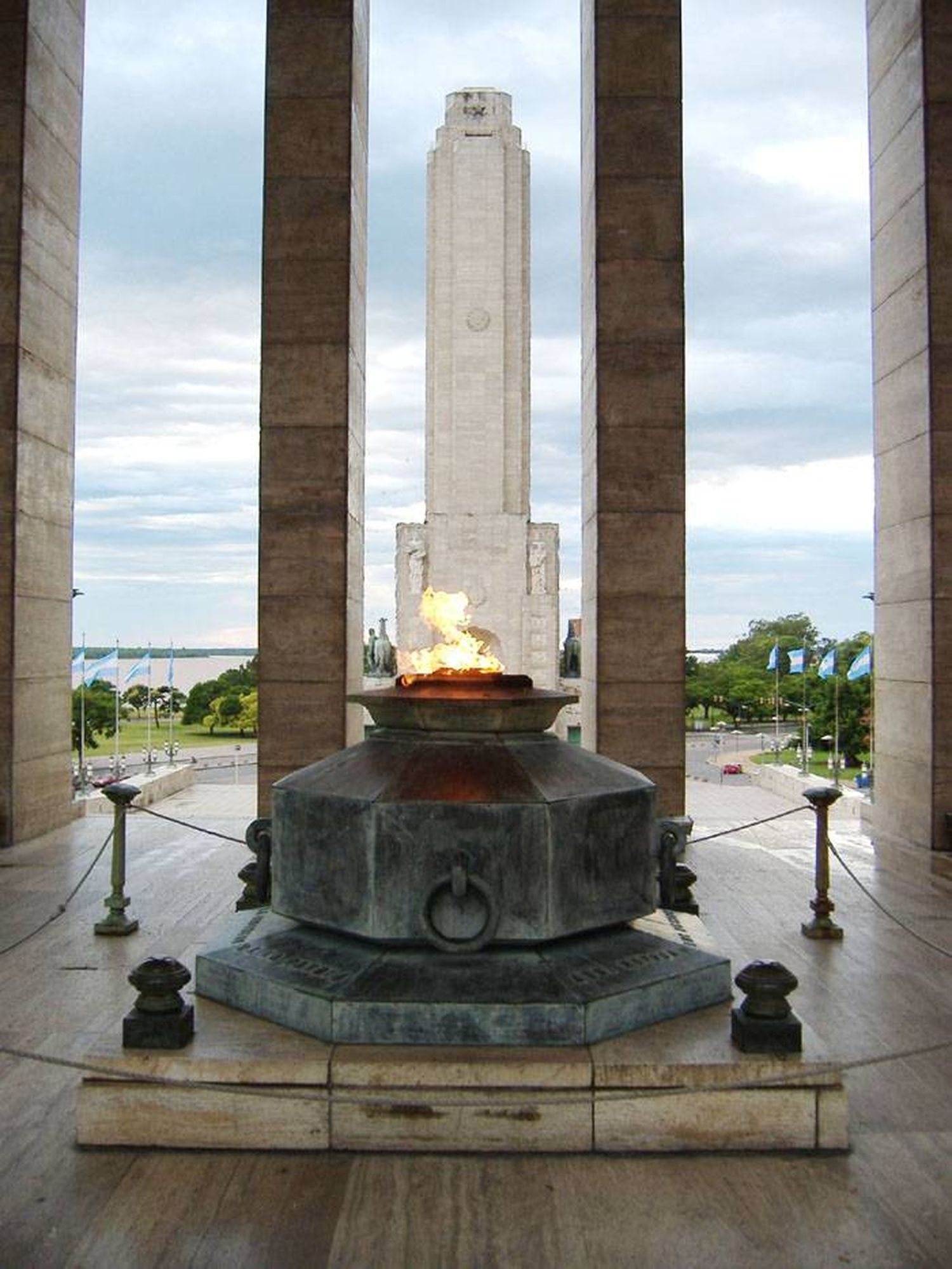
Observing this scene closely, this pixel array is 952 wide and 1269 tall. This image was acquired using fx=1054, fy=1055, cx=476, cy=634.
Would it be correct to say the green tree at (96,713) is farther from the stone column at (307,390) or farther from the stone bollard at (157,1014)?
the stone bollard at (157,1014)

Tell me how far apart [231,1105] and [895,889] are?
26.5 ft

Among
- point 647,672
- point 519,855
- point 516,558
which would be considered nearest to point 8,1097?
point 519,855

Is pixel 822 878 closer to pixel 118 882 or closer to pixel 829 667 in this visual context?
pixel 118 882

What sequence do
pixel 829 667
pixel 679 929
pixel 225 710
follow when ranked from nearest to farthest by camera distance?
pixel 679 929 < pixel 829 667 < pixel 225 710

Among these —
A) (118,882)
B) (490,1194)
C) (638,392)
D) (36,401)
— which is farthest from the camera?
(36,401)

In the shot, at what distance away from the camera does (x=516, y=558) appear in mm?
43594

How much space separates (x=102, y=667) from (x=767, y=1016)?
2117 cm

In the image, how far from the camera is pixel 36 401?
14039mm

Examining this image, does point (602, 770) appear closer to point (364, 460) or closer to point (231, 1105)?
point (231, 1105)

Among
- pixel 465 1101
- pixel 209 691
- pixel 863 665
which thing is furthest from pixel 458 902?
pixel 209 691

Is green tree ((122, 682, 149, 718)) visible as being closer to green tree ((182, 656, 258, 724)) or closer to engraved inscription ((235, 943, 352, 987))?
green tree ((182, 656, 258, 724))

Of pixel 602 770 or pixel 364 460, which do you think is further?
pixel 364 460

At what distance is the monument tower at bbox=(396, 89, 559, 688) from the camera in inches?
1703

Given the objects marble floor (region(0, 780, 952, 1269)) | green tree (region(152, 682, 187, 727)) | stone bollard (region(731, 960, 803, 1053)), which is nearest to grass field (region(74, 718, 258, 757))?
green tree (region(152, 682, 187, 727))
